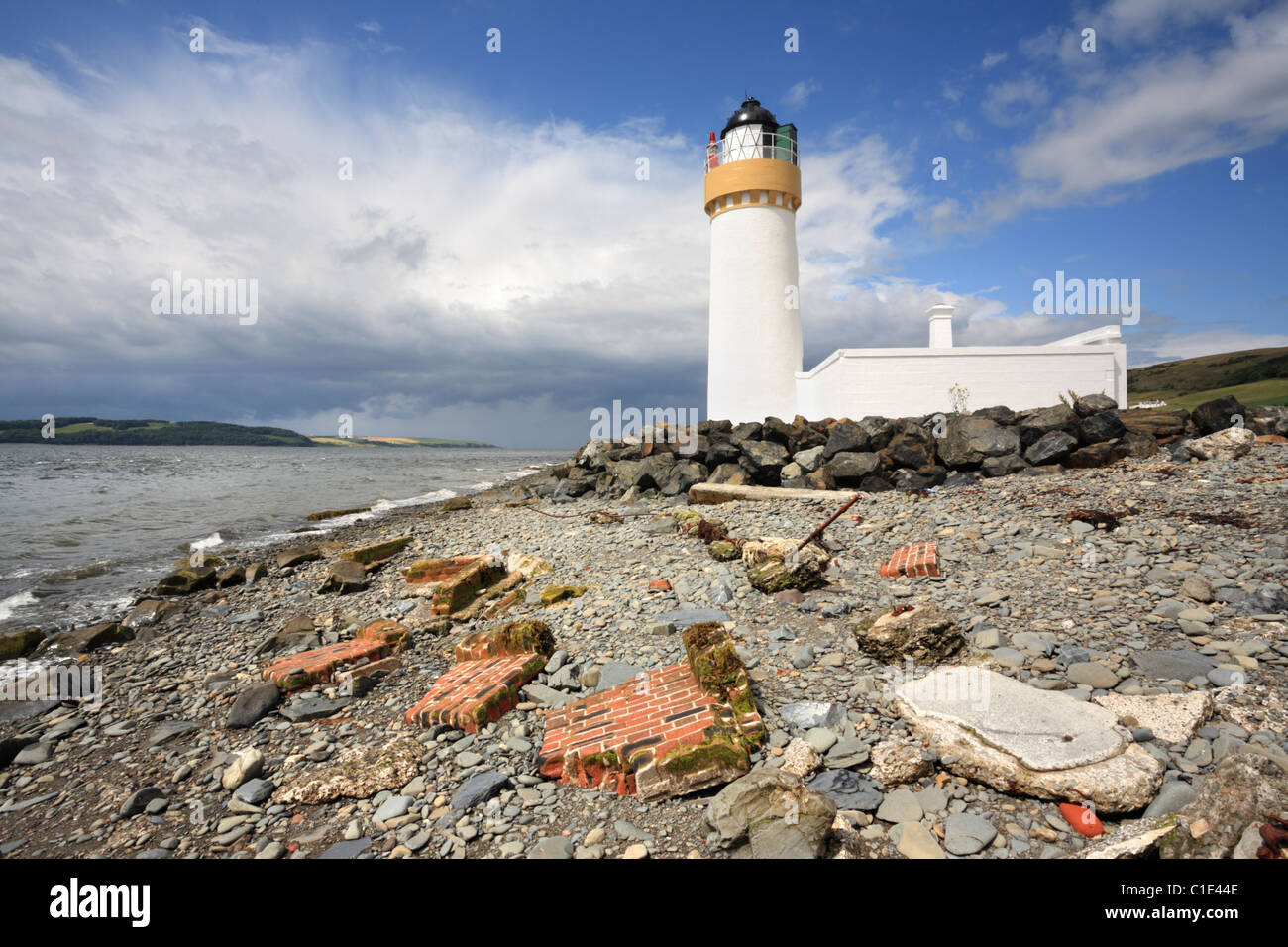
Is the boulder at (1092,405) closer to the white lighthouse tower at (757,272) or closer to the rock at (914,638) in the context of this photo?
the white lighthouse tower at (757,272)

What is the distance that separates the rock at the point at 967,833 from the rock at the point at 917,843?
0.06m

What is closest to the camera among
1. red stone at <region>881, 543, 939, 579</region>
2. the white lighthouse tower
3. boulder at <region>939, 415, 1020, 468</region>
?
red stone at <region>881, 543, 939, 579</region>

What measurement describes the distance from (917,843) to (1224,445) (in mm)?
11177

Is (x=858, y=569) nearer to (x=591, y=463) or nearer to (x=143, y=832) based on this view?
(x=143, y=832)

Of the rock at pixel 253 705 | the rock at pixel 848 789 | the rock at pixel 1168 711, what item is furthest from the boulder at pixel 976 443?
the rock at pixel 253 705

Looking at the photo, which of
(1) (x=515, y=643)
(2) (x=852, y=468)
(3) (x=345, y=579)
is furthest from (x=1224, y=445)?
→ (3) (x=345, y=579)

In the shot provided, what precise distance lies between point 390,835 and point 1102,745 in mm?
3740

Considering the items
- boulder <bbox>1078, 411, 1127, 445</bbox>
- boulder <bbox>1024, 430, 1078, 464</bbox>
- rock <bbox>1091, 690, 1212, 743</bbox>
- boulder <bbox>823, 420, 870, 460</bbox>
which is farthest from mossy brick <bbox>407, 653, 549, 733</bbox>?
boulder <bbox>1078, 411, 1127, 445</bbox>

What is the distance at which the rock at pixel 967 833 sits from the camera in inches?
105

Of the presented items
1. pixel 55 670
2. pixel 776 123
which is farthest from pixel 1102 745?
pixel 776 123

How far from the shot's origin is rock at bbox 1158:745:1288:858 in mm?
2371

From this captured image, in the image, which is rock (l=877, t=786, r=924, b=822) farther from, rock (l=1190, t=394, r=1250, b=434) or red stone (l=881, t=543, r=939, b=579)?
rock (l=1190, t=394, r=1250, b=434)

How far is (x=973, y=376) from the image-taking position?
47.4 feet

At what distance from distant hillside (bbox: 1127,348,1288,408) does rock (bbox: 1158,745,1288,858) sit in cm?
2823
